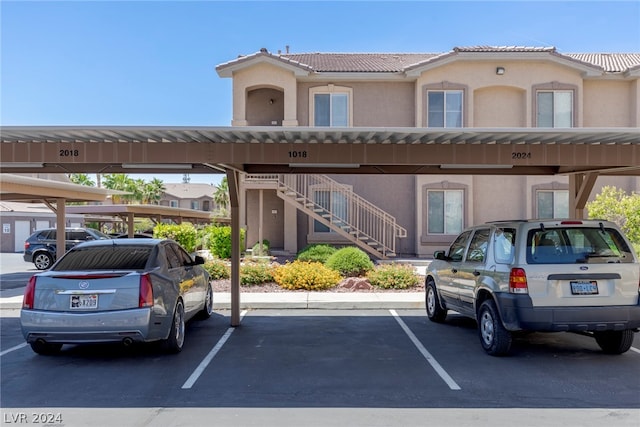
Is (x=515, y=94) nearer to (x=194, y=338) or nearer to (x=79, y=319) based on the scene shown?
(x=194, y=338)

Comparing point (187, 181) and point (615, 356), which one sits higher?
point (187, 181)

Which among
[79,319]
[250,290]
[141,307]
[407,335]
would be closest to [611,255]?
[407,335]

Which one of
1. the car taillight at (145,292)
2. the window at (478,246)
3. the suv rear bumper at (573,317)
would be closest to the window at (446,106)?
the window at (478,246)

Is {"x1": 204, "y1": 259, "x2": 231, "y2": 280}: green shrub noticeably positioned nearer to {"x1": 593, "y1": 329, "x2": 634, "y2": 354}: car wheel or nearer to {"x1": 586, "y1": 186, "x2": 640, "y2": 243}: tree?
{"x1": 593, "y1": 329, "x2": 634, "y2": 354}: car wheel

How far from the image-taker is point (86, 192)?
16.2 meters

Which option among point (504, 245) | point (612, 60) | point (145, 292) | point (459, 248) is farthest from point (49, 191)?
point (612, 60)

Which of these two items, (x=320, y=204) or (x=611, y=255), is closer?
(x=611, y=255)

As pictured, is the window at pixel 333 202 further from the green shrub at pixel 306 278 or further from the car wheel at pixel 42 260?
the car wheel at pixel 42 260

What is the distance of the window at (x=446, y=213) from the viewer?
19188 mm

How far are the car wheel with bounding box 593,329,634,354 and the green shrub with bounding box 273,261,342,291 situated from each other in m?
6.55

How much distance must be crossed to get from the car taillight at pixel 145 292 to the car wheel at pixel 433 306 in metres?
5.19

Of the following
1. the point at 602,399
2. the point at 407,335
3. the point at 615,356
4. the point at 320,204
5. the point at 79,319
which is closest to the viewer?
the point at 602,399

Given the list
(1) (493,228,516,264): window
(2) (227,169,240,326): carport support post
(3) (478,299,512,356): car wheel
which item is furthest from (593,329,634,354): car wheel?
(2) (227,169,240,326): carport support post

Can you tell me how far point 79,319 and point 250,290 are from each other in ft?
20.9
